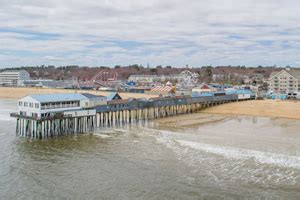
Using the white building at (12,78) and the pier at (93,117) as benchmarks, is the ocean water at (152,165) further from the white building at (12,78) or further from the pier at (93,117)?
the white building at (12,78)

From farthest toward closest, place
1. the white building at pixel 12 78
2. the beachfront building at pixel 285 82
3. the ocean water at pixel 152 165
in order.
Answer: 1. the white building at pixel 12 78
2. the beachfront building at pixel 285 82
3. the ocean water at pixel 152 165

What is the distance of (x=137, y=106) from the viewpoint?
44438 millimetres

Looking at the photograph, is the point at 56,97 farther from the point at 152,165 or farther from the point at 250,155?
the point at 250,155

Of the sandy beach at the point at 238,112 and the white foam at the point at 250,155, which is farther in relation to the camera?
the sandy beach at the point at 238,112

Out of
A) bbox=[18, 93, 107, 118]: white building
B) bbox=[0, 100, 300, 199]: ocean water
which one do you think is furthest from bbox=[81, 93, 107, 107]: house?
bbox=[0, 100, 300, 199]: ocean water

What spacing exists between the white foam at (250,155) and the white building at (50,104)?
11510 millimetres

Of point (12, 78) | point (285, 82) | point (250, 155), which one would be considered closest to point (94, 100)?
point (250, 155)

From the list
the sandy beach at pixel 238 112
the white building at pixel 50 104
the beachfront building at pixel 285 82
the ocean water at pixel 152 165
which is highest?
the beachfront building at pixel 285 82

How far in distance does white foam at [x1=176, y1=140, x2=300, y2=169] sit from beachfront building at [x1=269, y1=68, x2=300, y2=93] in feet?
195

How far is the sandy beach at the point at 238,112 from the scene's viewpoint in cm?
4508

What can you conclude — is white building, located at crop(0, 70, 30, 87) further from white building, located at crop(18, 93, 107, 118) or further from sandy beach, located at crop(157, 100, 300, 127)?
white building, located at crop(18, 93, 107, 118)

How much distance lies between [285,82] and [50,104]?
6559 centimetres

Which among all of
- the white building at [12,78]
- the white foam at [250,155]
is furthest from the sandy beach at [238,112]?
the white building at [12,78]

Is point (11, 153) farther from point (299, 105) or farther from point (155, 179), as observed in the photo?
point (299, 105)
